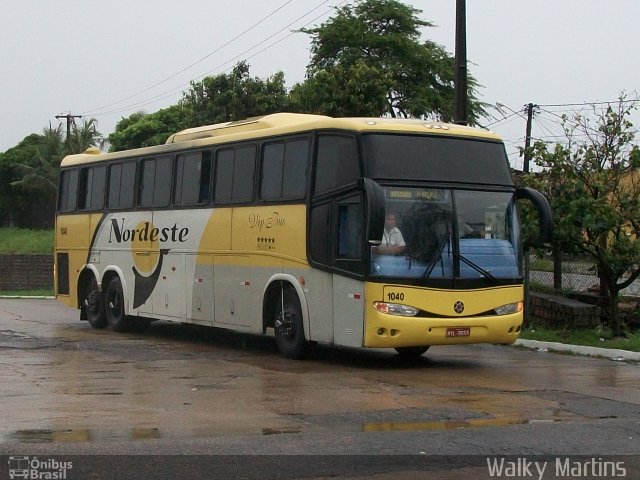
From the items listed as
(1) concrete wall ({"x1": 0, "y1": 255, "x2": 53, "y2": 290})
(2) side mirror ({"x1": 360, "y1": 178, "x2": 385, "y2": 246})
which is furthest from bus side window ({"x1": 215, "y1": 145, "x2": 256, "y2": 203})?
(1) concrete wall ({"x1": 0, "y1": 255, "x2": 53, "y2": 290})

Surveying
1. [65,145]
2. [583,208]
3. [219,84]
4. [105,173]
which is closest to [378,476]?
[583,208]

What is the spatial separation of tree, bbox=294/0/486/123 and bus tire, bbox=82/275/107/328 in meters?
20.9

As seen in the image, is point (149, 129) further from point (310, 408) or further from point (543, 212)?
point (310, 408)

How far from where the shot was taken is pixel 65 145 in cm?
6125

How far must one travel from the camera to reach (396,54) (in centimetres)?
4306

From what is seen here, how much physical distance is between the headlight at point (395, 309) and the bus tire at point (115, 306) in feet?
26.6

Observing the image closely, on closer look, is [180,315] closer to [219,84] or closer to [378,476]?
[378,476]

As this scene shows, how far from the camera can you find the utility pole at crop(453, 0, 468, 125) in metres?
20.3

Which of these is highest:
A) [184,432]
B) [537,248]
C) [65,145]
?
[65,145]

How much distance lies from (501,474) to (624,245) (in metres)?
10.5

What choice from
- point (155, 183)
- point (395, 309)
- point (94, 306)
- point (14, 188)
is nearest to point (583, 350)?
point (395, 309)

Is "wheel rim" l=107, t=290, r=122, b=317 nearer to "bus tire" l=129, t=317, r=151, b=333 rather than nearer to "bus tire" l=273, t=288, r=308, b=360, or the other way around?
"bus tire" l=129, t=317, r=151, b=333

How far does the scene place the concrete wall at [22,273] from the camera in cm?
4616

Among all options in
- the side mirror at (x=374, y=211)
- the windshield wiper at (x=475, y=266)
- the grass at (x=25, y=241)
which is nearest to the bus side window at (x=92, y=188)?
the side mirror at (x=374, y=211)
